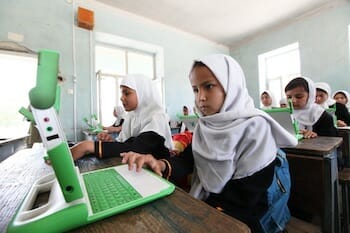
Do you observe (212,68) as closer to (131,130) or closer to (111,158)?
(111,158)

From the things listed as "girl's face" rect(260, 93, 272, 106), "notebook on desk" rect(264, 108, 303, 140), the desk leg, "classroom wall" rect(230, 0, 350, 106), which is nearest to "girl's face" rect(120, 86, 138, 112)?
"notebook on desk" rect(264, 108, 303, 140)

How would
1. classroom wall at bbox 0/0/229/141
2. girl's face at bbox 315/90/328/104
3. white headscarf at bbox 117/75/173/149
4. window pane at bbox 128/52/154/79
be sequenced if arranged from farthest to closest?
window pane at bbox 128/52/154/79 < classroom wall at bbox 0/0/229/141 < girl's face at bbox 315/90/328/104 < white headscarf at bbox 117/75/173/149

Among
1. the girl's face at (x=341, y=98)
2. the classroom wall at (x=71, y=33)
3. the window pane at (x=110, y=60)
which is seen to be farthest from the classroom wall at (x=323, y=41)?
the window pane at (x=110, y=60)

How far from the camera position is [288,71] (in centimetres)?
530

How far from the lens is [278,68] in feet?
18.2

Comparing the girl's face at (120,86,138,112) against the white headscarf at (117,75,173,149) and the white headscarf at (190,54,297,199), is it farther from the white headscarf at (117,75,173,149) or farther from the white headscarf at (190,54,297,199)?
the white headscarf at (190,54,297,199)

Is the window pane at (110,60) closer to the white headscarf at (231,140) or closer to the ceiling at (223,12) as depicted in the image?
the ceiling at (223,12)

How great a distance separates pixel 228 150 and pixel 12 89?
3960 millimetres

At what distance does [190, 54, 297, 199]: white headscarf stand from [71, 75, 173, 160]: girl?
11.9 inches

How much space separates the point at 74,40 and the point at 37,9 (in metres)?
0.73

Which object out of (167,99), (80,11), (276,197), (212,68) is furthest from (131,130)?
(167,99)

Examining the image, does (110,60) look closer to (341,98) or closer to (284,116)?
(284,116)

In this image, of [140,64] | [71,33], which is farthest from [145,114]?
[140,64]

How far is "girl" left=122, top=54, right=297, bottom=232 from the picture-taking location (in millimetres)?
611
